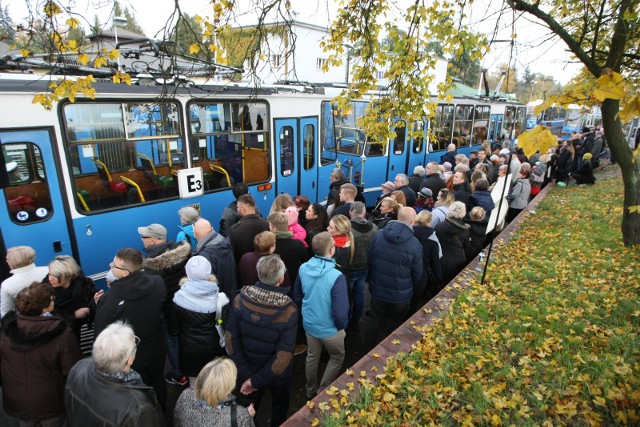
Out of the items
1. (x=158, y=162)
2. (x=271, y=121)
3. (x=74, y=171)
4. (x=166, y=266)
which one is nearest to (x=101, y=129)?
(x=74, y=171)

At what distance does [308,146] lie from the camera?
328 inches

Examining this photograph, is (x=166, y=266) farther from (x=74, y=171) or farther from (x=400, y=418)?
(x=400, y=418)

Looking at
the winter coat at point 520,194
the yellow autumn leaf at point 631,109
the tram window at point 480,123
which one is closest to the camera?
the yellow autumn leaf at point 631,109

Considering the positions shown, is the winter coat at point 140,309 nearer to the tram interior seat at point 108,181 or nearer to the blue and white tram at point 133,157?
the blue and white tram at point 133,157

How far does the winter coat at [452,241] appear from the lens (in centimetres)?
531

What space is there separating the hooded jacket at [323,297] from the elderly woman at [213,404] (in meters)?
1.28

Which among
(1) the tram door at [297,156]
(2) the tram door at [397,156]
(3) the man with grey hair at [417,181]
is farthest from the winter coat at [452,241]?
(2) the tram door at [397,156]

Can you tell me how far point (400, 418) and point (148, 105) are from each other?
5093 mm

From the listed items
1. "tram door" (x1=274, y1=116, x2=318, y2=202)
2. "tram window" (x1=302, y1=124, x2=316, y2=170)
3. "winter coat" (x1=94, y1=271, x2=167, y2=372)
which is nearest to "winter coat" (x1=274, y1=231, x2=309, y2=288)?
"winter coat" (x1=94, y1=271, x2=167, y2=372)

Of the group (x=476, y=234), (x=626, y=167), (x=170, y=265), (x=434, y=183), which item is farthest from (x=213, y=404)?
(x=626, y=167)

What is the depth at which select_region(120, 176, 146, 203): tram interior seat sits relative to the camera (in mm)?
5703

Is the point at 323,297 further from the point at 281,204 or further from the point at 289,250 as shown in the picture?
the point at 281,204

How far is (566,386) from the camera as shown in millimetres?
3209

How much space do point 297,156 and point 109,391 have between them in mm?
6219
